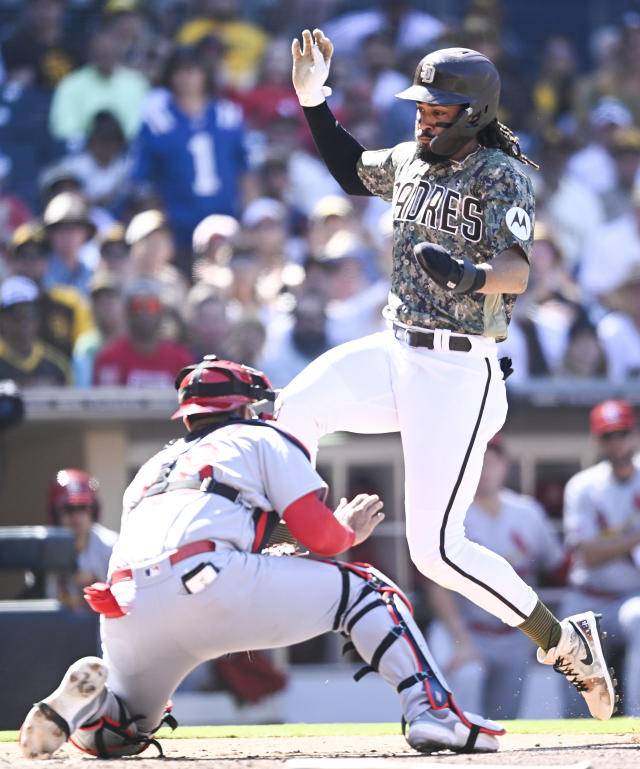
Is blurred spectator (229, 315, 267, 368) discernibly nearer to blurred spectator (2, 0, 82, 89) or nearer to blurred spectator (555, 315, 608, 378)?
blurred spectator (555, 315, 608, 378)

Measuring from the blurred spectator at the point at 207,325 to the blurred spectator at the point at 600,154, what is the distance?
3811mm

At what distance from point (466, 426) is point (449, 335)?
277 millimetres

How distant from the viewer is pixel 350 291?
369 inches

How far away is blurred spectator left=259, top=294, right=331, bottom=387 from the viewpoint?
859 cm

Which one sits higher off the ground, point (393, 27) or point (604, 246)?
point (393, 27)

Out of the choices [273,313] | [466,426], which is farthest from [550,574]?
[466,426]

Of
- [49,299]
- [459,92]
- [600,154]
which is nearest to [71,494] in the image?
[49,299]

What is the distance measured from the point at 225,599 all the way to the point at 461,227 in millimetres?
1343

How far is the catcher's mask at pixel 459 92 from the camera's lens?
4.58m

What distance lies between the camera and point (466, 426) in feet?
15.0

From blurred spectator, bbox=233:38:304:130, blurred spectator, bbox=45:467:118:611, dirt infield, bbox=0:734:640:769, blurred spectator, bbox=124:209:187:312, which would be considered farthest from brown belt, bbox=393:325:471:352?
blurred spectator, bbox=233:38:304:130

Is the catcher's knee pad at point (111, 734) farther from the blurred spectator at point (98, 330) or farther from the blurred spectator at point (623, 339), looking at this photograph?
the blurred spectator at point (623, 339)

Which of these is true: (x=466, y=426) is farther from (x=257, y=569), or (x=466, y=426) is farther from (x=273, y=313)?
(x=273, y=313)

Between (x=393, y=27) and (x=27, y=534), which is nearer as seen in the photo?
(x=27, y=534)
